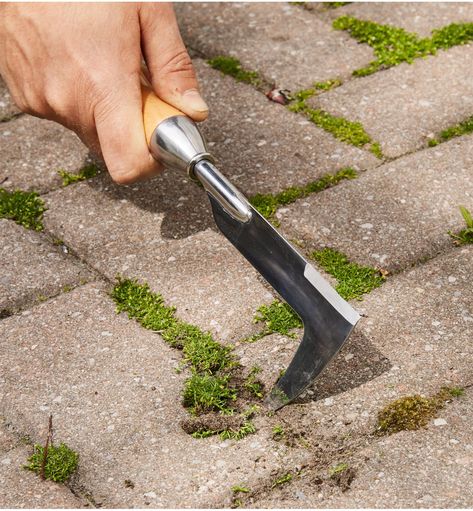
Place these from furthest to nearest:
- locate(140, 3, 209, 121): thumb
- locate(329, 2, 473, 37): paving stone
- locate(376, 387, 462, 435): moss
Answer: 1. locate(329, 2, 473, 37): paving stone
2. locate(140, 3, 209, 121): thumb
3. locate(376, 387, 462, 435): moss

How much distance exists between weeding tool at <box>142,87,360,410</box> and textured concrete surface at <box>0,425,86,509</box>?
50 cm

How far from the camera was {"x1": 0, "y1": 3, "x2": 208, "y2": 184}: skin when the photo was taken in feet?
8.04

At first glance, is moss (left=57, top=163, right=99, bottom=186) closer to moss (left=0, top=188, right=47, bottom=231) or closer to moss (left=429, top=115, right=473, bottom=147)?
moss (left=0, top=188, right=47, bottom=231)

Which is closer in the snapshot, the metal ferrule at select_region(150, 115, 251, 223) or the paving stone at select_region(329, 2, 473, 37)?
the metal ferrule at select_region(150, 115, 251, 223)

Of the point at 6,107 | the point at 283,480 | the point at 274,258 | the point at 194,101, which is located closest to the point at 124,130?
the point at 194,101

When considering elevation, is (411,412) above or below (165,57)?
below

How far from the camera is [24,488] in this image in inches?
82.2

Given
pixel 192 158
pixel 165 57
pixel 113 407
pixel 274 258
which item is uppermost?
pixel 165 57

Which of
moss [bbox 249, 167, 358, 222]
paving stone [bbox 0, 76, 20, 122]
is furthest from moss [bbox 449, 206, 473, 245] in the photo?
paving stone [bbox 0, 76, 20, 122]

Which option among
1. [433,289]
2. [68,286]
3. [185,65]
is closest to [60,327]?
[68,286]

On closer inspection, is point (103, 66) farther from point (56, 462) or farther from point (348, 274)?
point (56, 462)

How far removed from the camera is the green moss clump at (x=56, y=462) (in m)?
2.11

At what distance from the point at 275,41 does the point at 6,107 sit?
1.02m

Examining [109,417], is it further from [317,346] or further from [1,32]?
[1,32]
